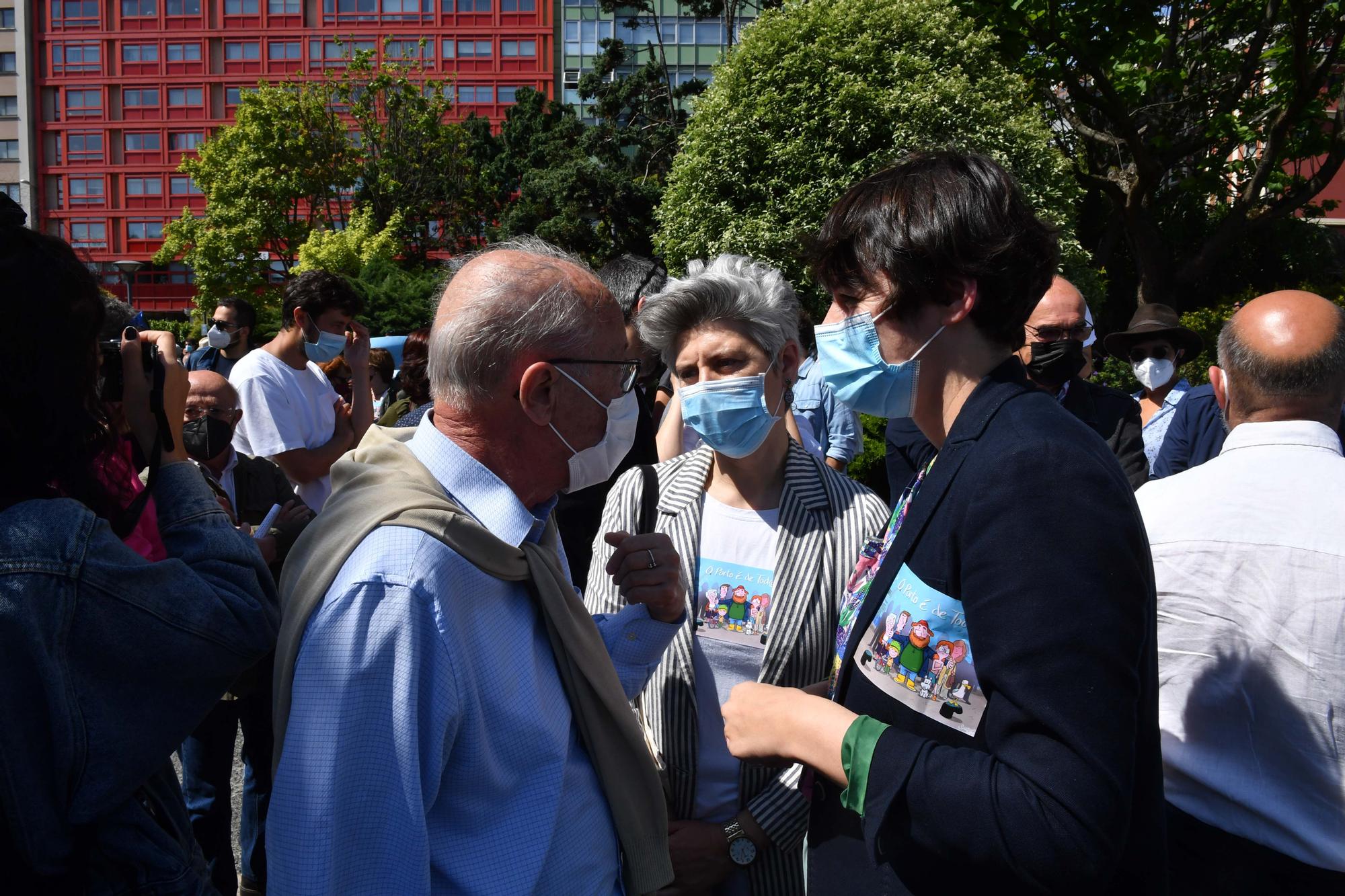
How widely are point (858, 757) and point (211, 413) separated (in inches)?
130

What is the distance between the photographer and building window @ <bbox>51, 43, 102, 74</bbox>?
62.8 meters

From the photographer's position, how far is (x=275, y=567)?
3338mm

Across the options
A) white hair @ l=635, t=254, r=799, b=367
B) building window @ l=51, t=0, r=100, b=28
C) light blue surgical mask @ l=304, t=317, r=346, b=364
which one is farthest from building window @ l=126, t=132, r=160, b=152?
white hair @ l=635, t=254, r=799, b=367

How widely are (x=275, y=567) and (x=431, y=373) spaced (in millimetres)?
1893

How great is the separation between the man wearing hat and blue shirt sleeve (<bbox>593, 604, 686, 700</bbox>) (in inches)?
179

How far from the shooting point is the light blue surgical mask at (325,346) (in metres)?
5.53

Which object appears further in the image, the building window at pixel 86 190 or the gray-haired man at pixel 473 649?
the building window at pixel 86 190

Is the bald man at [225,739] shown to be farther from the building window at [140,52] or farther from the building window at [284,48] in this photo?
the building window at [140,52]

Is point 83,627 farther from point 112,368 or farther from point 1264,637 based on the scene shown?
point 1264,637

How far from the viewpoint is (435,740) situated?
4.70 ft

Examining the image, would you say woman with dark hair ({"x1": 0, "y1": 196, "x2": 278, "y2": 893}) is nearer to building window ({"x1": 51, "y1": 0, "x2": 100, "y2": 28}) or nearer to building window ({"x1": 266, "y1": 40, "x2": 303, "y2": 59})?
building window ({"x1": 266, "y1": 40, "x2": 303, "y2": 59})

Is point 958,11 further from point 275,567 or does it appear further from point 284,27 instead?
point 284,27

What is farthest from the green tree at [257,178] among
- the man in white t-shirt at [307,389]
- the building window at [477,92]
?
the man in white t-shirt at [307,389]

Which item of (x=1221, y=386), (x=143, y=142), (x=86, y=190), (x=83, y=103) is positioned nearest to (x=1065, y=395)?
(x=1221, y=386)
